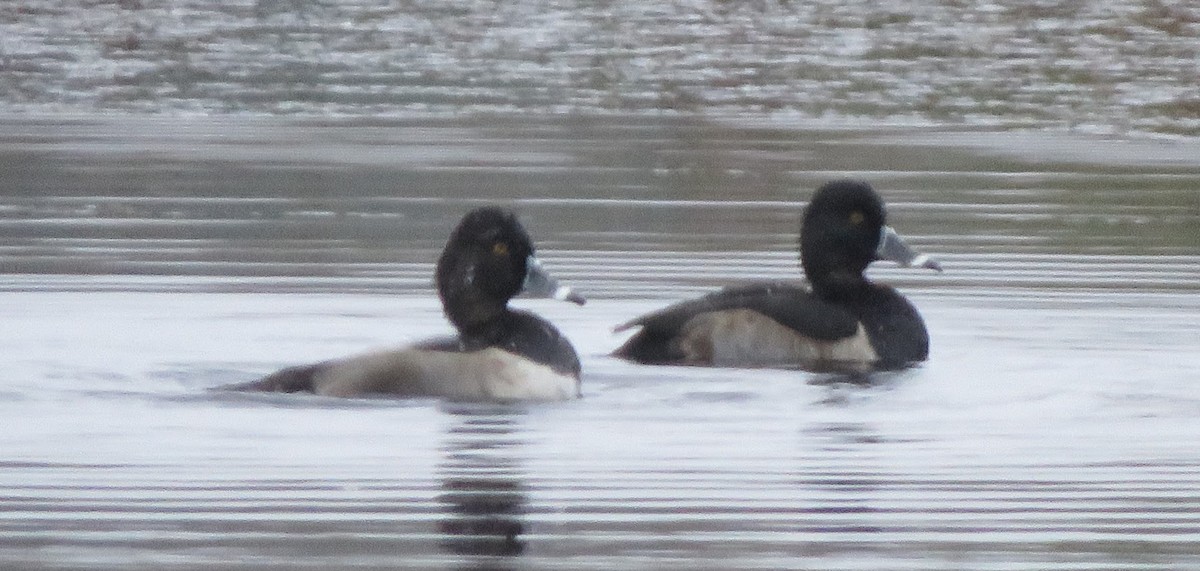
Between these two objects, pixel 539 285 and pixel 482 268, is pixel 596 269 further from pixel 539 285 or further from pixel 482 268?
pixel 482 268

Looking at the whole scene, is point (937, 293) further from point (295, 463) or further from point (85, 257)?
point (295, 463)

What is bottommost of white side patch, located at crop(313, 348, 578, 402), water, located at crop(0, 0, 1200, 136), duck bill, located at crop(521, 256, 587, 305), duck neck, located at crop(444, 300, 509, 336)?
water, located at crop(0, 0, 1200, 136)

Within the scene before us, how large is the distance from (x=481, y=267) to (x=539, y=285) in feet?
0.86

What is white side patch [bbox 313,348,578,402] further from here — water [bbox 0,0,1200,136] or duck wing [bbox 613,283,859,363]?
water [bbox 0,0,1200,136]

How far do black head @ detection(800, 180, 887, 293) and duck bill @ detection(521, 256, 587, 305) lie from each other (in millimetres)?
1925

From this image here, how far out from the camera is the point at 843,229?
12.6 m

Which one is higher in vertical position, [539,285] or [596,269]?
[539,285]

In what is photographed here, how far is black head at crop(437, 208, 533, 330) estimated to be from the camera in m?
10.8

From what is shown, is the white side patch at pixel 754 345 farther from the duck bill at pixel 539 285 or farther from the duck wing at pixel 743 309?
the duck bill at pixel 539 285

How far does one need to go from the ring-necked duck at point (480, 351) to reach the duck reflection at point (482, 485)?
0.21 m

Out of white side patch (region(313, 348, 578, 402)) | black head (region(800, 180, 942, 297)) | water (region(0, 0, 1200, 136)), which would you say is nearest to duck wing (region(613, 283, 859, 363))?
black head (region(800, 180, 942, 297))

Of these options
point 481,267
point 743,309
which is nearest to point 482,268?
point 481,267

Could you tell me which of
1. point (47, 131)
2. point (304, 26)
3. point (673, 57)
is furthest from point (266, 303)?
point (304, 26)

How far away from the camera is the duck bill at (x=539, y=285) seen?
10914mm
